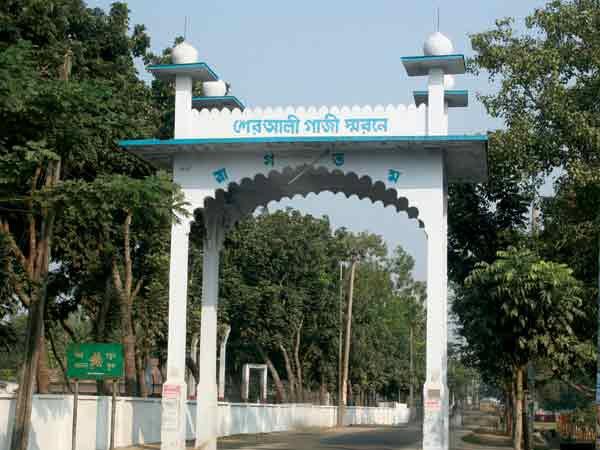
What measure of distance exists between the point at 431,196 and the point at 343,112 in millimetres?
2797

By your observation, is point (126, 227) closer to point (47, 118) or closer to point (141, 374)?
point (141, 374)

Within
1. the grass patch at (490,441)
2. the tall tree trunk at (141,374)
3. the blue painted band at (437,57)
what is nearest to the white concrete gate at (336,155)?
the blue painted band at (437,57)

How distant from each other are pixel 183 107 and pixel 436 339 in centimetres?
809

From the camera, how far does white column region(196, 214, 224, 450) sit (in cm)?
2531

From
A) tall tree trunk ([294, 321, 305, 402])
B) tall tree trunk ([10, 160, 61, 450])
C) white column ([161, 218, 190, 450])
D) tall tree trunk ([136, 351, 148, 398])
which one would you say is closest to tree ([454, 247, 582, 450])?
white column ([161, 218, 190, 450])

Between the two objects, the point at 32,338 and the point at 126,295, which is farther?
the point at 126,295

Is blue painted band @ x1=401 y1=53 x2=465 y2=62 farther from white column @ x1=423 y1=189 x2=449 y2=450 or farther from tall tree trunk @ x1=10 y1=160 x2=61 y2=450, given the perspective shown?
tall tree trunk @ x1=10 y1=160 x2=61 y2=450

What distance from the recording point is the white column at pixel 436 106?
73.6 ft

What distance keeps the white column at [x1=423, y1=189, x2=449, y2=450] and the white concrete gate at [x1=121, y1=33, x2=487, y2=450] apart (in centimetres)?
2

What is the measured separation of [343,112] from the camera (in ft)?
74.8

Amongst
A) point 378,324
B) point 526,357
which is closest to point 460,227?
point 526,357

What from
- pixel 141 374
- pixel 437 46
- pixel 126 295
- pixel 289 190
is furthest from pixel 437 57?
pixel 141 374

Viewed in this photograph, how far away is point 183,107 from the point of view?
77.8 feet

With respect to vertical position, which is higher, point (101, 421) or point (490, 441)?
point (101, 421)
